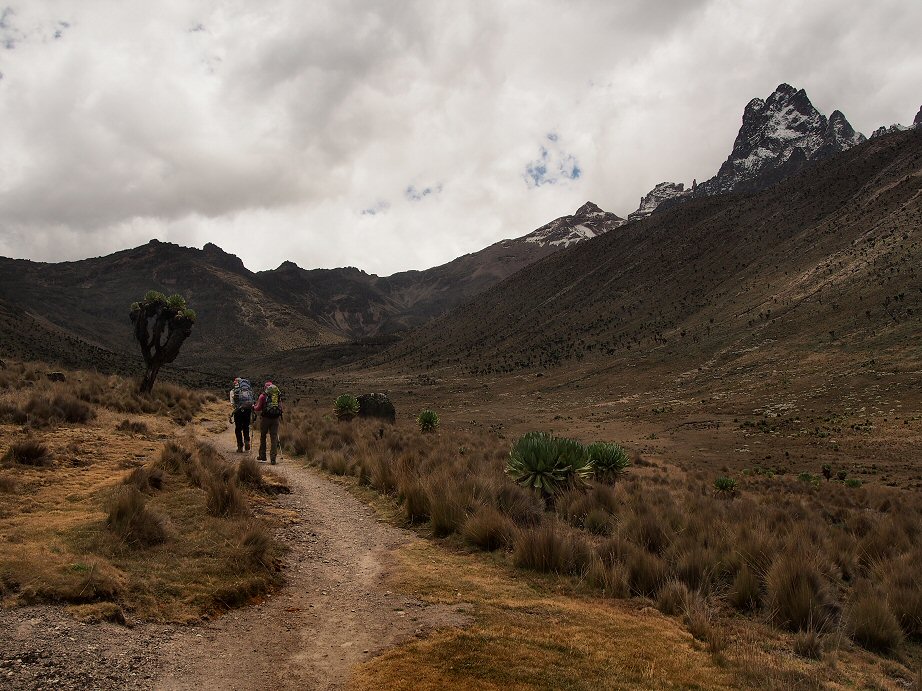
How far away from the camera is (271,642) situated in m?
4.68

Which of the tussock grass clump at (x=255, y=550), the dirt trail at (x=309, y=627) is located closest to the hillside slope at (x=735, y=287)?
the dirt trail at (x=309, y=627)

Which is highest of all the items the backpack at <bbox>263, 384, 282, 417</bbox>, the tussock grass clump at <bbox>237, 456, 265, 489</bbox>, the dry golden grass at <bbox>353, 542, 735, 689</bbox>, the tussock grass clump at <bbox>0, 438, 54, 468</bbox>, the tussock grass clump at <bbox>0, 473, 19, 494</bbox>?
the backpack at <bbox>263, 384, 282, 417</bbox>

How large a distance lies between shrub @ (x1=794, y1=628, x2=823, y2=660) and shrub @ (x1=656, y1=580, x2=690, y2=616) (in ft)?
3.42

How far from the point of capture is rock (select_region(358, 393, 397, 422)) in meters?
34.9

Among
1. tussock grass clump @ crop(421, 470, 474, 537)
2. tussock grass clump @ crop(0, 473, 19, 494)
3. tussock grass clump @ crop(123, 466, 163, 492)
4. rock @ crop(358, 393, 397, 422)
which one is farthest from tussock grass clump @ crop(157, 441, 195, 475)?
rock @ crop(358, 393, 397, 422)

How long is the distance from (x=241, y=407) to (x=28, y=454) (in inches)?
245

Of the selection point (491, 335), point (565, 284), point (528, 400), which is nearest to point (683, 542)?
point (528, 400)

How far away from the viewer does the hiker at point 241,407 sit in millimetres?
14859

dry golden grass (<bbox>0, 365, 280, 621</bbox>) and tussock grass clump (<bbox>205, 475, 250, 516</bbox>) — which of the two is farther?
tussock grass clump (<bbox>205, 475, 250, 516</bbox>)

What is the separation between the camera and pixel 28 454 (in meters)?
9.00

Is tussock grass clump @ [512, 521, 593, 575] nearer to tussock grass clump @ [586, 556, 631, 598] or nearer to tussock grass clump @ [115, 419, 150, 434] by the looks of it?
tussock grass clump @ [586, 556, 631, 598]

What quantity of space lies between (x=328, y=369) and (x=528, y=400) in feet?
280

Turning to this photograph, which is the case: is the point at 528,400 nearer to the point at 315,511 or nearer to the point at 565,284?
the point at 315,511

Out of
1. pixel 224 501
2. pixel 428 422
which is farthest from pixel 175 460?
pixel 428 422
